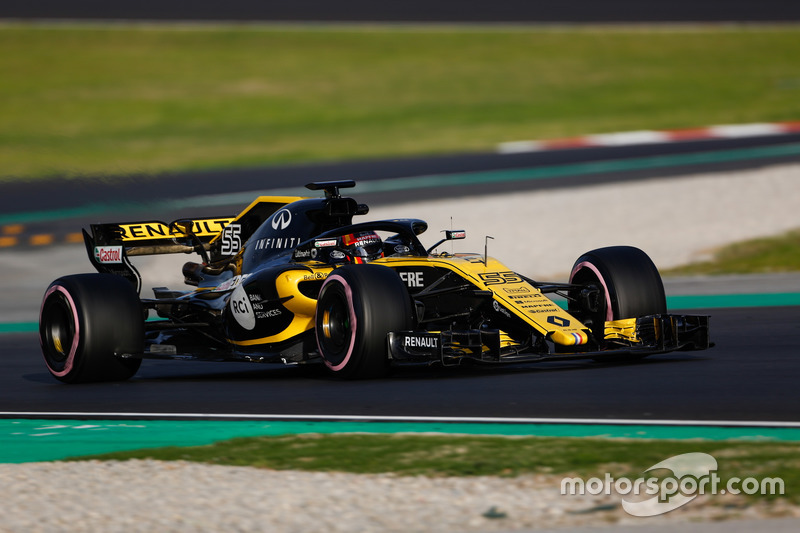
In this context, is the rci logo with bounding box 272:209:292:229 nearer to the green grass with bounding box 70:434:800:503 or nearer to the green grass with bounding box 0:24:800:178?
the green grass with bounding box 70:434:800:503

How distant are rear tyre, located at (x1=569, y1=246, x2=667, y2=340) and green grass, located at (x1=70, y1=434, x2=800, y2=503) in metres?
3.09

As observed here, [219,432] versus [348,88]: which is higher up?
[348,88]

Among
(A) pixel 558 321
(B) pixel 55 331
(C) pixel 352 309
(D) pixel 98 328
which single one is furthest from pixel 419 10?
(C) pixel 352 309

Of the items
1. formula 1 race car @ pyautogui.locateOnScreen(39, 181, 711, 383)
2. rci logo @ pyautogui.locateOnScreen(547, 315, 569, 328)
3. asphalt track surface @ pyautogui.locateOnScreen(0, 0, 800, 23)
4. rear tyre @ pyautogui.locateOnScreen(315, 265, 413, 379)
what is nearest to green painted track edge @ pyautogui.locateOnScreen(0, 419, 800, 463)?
rear tyre @ pyautogui.locateOnScreen(315, 265, 413, 379)

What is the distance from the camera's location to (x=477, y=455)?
6.76 metres

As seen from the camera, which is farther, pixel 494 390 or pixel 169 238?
pixel 169 238

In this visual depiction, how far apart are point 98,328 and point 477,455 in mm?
4469

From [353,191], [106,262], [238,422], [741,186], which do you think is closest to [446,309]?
[238,422]

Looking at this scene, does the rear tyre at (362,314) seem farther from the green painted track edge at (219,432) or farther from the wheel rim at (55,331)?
the wheel rim at (55,331)

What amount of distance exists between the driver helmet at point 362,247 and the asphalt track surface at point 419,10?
1363 inches

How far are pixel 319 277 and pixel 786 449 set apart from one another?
15.2ft

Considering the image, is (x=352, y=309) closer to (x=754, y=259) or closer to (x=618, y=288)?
(x=618, y=288)

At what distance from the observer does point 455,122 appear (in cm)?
3444

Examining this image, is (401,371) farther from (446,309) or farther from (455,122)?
(455,122)
